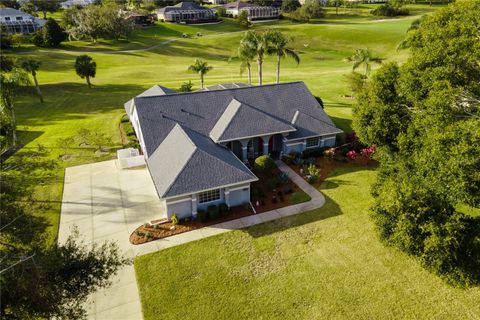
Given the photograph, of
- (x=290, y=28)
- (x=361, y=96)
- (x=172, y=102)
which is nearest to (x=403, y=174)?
(x=361, y=96)

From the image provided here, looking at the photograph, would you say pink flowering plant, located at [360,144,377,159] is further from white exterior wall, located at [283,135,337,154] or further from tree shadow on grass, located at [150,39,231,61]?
tree shadow on grass, located at [150,39,231,61]

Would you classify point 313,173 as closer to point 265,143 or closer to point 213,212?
point 265,143

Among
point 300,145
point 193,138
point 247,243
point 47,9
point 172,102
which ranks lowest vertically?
point 247,243

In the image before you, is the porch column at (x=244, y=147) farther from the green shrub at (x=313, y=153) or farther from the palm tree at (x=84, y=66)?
the palm tree at (x=84, y=66)

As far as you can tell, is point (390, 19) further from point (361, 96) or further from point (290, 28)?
point (361, 96)

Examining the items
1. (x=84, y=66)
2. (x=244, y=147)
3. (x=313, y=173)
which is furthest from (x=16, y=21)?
(x=313, y=173)

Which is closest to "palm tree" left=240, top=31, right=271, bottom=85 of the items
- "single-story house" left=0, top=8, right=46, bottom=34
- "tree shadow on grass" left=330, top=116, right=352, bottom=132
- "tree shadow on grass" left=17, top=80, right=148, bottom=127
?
"tree shadow on grass" left=330, top=116, right=352, bottom=132

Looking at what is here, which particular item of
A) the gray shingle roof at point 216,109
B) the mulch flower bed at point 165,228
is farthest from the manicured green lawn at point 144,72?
the gray shingle roof at point 216,109
